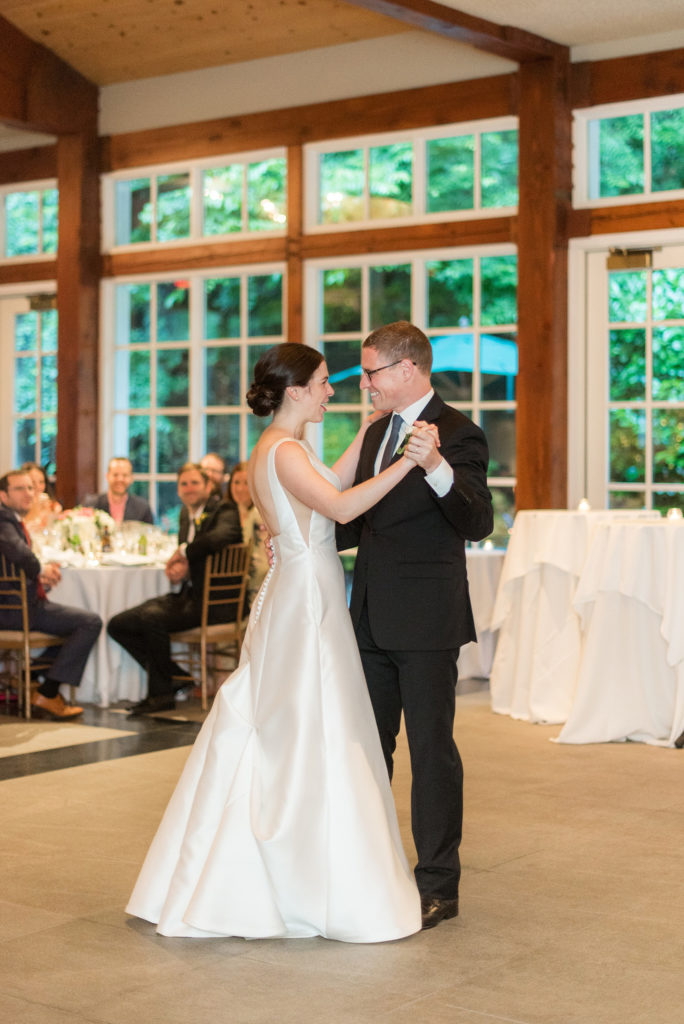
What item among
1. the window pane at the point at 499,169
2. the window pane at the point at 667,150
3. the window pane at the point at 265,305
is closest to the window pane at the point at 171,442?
the window pane at the point at 265,305

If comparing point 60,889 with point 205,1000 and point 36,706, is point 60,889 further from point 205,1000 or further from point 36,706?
point 36,706

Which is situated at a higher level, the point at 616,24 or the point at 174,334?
the point at 616,24

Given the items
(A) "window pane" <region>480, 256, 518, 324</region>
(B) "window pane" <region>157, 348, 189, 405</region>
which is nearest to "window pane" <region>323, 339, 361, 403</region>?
(A) "window pane" <region>480, 256, 518, 324</region>

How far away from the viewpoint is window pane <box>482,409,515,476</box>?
31.2 feet

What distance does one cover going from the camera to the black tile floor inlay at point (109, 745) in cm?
589

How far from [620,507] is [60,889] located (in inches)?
230

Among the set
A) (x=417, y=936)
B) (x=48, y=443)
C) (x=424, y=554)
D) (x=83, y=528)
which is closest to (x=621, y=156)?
(x=83, y=528)

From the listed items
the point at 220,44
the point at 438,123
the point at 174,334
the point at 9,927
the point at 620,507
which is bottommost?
the point at 9,927

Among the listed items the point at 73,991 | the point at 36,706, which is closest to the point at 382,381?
the point at 73,991

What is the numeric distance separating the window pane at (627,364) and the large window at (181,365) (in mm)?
2710

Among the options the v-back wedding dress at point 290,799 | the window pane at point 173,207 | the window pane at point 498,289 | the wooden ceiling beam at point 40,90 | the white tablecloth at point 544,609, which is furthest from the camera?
the window pane at point 173,207

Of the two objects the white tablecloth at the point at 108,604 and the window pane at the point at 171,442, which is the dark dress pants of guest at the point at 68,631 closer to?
the white tablecloth at the point at 108,604

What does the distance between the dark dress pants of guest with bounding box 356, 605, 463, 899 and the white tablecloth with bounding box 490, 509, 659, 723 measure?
10.4 feet

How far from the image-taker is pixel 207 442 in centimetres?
1104
